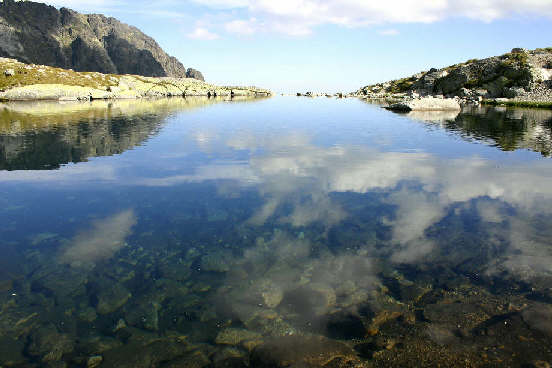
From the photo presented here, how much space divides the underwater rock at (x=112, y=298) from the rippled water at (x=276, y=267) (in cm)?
5

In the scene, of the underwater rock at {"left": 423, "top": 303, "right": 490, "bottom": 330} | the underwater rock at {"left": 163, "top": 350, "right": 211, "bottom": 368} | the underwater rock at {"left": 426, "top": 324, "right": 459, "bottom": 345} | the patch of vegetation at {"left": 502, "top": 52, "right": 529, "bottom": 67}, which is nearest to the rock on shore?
the underwater rock at {"left": 163, "top": 350, "right": 211, "bottom": 368}

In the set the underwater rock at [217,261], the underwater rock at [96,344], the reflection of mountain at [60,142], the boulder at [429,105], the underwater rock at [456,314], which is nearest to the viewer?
the underwater rock at [96,344]

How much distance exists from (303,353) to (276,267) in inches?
160

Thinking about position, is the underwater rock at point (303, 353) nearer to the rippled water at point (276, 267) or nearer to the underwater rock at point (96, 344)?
the rippled water at point (276, 267)

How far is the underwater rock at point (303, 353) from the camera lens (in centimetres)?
771

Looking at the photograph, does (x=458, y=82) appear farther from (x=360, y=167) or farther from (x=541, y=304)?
(x=541, y=304)

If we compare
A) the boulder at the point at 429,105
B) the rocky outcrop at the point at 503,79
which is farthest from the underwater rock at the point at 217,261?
the rocky outcrop at the point at 503,79

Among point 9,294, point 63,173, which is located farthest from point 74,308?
point 63,173

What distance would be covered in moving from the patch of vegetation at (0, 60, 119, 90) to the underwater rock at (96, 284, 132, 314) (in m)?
159

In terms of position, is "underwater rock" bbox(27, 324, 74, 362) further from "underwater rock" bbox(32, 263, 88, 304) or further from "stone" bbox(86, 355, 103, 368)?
"underwater rock" bbox(32, 263, 88, 304)

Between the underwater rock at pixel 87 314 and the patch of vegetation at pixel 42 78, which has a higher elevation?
the patch of vegetation at pixel 42 78

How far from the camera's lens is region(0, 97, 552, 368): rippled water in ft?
27.2

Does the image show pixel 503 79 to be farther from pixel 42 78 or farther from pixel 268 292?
pixel 42 78

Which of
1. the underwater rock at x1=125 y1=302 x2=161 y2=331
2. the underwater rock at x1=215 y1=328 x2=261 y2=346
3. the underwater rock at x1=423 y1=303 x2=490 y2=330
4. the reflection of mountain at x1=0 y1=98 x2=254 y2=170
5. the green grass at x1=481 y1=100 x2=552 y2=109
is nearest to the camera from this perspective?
the underwater rock at x1=215 y1=328 x2=261 y2=346
